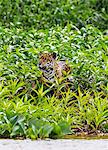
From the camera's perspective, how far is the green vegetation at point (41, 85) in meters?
4.64

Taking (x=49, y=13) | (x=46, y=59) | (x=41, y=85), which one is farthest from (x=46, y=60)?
(x=49, y=13)

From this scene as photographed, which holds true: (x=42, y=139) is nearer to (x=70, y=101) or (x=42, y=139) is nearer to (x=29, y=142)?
(x=29, y=142)

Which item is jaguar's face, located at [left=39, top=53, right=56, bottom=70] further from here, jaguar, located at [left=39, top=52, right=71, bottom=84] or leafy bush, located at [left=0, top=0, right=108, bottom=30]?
leafy bush, located at [left=0, top=0, right=108, bottom=30]

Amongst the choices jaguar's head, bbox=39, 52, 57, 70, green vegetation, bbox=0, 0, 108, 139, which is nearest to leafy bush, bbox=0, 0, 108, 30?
green vegetation, bbox=0, 0, 108, 139

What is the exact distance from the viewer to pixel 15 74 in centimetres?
588

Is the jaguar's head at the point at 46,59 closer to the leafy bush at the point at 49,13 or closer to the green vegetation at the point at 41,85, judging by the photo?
the green vegetation at the point at 41,85

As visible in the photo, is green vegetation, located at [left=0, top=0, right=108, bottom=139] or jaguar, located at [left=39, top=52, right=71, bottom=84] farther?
jaguar, located at [left=39, top=52, right=71, bottom=84]

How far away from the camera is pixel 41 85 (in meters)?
5.83

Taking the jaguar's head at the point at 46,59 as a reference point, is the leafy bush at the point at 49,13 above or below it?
above

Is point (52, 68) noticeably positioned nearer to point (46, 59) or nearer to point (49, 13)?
point (46, 59)

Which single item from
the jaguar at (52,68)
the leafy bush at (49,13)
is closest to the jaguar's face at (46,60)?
the jaguar at (52,68)

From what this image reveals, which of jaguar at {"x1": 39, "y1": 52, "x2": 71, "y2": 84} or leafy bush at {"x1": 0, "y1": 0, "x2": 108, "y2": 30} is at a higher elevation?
leafy bush at {"x1": 0, "y1": 0, "x2": 108, "y2": 30}

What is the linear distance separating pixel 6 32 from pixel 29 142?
310 centimetres

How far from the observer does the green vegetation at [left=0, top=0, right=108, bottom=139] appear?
4645mm
